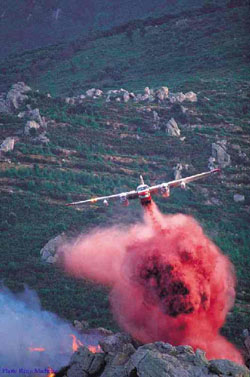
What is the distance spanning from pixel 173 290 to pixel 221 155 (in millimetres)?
63519

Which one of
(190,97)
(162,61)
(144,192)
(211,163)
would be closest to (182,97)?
(190,97)

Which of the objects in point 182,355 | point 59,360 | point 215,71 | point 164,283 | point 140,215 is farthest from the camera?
point 215,71

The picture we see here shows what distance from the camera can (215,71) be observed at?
16450 cm

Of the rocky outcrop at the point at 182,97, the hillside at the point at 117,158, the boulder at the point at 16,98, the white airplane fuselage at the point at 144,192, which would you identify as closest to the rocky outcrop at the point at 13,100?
the boulder at the point at 16,98

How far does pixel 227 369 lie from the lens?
4372 cm

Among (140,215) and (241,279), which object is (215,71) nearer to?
(140,215)

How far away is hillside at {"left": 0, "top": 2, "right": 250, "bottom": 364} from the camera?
84.5 meters

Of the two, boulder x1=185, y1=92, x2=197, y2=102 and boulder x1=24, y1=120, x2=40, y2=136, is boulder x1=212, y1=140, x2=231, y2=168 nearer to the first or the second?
boulder x1=185, y1=92, x2=197, y2=102

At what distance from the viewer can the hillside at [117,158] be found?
277 ft

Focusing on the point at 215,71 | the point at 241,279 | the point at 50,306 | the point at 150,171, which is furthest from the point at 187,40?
the point at 50,306

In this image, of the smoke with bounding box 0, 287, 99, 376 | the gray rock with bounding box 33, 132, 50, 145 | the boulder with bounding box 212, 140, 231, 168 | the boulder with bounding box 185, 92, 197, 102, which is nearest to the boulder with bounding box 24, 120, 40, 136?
the gray rock with bounding box 33, 132, 50, 145

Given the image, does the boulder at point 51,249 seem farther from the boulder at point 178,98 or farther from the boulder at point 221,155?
the boulder at point 178,98

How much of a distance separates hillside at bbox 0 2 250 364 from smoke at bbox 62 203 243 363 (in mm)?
9273

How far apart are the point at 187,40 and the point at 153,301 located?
14625 centimetres
